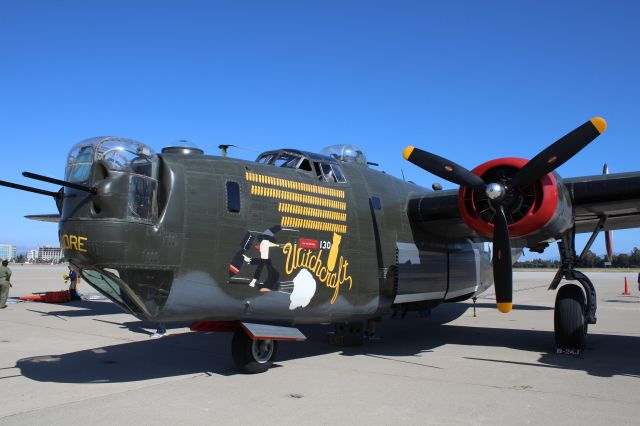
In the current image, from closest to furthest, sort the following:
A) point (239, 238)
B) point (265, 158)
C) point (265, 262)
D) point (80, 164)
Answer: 1. point (80, 164)
2. point (239, 238)
3. point (265, 262)
4. point (265, 158)

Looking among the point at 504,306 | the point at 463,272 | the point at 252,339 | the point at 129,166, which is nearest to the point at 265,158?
the point at 129,166

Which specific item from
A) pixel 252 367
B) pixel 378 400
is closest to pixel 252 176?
pixel 252 367

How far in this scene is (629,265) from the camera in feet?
385

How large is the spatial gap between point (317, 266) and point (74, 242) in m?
3.93

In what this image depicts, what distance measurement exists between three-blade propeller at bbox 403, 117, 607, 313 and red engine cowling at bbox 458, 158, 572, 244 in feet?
0.69

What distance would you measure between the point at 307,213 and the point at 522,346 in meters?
6.35

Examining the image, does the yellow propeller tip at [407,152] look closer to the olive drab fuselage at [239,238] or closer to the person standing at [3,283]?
the olive drab fuselage at [239,238]

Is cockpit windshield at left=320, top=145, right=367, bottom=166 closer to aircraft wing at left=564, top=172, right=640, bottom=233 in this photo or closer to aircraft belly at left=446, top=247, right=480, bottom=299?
aircraft belly at left=446, top=247, right=480, bottom=299

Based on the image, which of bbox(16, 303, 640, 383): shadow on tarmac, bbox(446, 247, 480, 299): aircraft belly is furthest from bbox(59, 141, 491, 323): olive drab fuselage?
bbox(446, 247, 480, 299): aircraft belly

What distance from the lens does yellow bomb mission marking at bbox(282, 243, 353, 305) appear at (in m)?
8.65

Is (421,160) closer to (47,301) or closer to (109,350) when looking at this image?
(109,350)

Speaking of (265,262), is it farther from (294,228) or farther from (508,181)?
(508,181)

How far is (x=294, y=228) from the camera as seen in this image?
8.80m

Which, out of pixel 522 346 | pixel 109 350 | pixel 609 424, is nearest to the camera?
pixel 609 424
